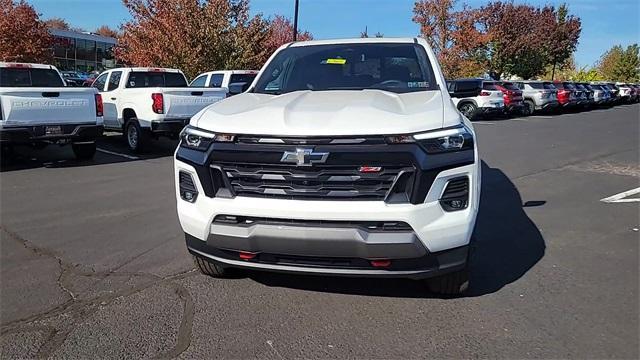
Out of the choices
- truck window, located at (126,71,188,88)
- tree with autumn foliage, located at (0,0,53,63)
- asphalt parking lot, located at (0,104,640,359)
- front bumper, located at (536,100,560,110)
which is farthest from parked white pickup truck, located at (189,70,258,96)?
front bumper, located at (536,100,560,110)

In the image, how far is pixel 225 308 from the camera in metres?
3.62

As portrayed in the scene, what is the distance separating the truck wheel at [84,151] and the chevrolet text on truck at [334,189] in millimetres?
7796

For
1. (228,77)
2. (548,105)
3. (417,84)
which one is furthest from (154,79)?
(548,105)

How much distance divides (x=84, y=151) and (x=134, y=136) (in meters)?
1.23

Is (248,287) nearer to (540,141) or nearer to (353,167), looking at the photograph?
(353,167)

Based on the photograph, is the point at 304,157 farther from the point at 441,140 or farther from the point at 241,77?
the point at 241,77

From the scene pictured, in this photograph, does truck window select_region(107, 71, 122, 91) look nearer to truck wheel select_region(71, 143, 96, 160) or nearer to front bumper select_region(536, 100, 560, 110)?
truck wheel select_region(71, 143, 96, 160)

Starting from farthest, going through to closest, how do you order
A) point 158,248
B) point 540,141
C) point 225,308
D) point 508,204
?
point 540,141 < point 508,204 < point 158,248 < point 225,308

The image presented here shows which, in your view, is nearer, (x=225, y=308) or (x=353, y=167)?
(x=353, y=167)

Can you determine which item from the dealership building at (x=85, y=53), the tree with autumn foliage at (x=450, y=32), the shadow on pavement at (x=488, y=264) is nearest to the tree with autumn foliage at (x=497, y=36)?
the tree with autumn foliage at (x=450, y=32)

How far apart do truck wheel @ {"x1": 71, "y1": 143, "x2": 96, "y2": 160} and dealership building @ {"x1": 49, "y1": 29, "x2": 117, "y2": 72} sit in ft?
177

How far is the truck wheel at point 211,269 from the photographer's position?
3.97 meters

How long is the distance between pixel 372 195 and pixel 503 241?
252cm

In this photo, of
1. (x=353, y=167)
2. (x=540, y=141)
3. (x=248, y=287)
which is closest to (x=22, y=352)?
(x=248, y=287)
